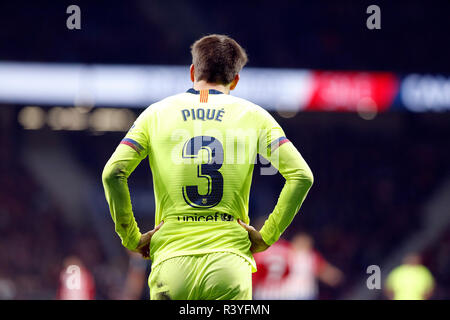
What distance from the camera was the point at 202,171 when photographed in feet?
8.29

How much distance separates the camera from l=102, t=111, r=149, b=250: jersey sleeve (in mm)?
2533

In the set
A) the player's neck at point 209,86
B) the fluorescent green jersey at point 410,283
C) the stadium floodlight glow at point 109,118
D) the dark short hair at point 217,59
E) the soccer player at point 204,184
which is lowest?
the fluorescent green jersey at point 410,283

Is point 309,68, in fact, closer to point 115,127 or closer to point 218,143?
point 115,127

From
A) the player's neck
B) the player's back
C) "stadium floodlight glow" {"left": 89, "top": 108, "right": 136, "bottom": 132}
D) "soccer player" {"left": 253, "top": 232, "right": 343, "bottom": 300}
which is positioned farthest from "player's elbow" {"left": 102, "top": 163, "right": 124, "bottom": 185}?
"stadium floodlight glow" {"left": 89, "top": 108, "right": 136, "bottom": 132}

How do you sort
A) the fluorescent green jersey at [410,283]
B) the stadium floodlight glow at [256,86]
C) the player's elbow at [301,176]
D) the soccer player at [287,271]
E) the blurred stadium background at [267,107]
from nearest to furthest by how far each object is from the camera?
1. the player's elbow at [301,176]
2. the soccer player at [287,271]
3. the fluorescent green jersey at [410,283]
4. the stadium floodlight glow at [256,86]
5. the blurred stadium background at [267,107]

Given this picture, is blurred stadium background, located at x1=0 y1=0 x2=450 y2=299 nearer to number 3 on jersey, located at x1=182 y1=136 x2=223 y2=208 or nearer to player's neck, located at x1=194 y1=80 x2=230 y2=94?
player's neck, located at x1=194 y1=80 x2=230 y2=94

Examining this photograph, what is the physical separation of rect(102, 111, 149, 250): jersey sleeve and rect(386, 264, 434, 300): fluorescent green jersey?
8.11 m

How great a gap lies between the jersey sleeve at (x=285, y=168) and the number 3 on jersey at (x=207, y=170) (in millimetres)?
204

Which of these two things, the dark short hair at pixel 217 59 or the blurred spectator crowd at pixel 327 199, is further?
the blurred spectator crowd at pixel 327 199

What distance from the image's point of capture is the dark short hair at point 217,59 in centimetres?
264

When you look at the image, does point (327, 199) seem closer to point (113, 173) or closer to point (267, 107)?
point (267, 107)

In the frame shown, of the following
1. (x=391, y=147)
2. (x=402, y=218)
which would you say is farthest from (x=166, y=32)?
(x=402, y=218)

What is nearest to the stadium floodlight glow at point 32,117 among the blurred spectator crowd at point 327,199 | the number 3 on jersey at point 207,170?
the blurred spectator crowd at point 327,199

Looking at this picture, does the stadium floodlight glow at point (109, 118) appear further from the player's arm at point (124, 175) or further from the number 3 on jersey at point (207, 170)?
the number 3 on jersey at point (207, 170)
